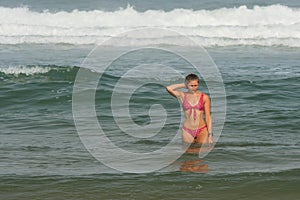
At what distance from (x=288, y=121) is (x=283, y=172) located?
3.58 meters

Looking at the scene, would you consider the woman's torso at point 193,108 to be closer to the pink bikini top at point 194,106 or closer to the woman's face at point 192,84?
the pink bikini top at point 194,106

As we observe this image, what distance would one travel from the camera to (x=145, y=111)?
1294cm

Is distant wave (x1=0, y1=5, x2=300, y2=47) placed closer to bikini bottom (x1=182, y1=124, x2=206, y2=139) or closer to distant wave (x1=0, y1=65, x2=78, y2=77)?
distant wave (x1=0, y1=65, x2=78, y2=77)

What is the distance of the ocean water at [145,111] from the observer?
25.2 ft

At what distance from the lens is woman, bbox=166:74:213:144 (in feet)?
30.5

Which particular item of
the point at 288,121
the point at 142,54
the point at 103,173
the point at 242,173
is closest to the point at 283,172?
the point at 242,173

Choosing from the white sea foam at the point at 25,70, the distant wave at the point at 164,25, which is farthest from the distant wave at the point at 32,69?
the distant wave at the point at 164,25

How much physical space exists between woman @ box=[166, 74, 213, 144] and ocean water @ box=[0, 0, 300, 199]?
376mm

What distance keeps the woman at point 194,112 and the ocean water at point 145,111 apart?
376 millimetres

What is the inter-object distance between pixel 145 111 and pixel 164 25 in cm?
1921

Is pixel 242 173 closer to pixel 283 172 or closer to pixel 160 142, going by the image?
pixel 283 172

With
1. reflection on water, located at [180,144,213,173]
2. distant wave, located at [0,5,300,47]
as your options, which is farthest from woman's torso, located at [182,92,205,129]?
distant wave, located at [0,5,300,47]

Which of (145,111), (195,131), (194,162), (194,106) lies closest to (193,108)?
(194,106)

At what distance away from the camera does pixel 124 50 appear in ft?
75.7
